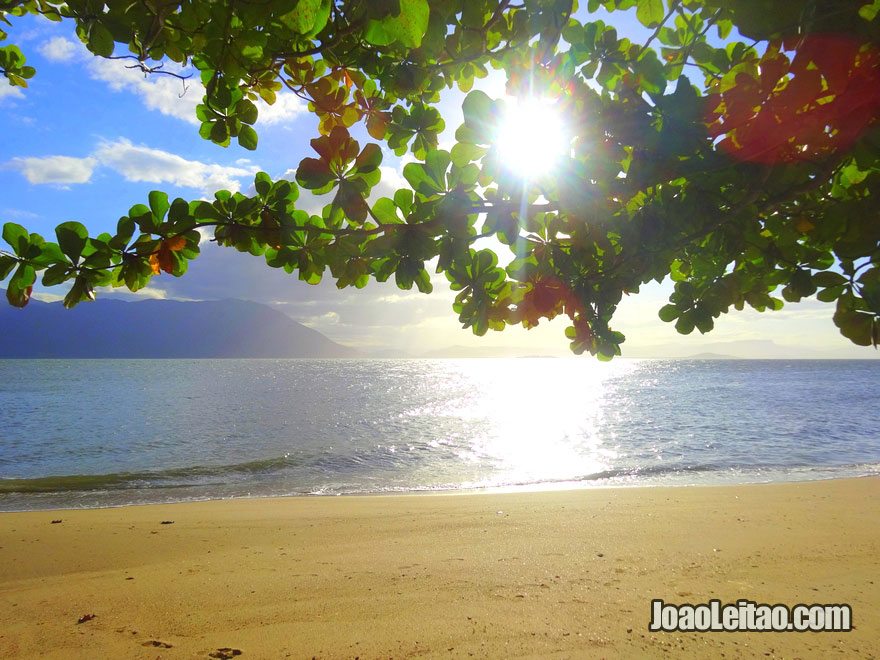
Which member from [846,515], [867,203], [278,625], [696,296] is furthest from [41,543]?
[846,515]

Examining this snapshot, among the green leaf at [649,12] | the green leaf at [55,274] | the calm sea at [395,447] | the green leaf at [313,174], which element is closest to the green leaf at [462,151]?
the green leaf at [313,174]

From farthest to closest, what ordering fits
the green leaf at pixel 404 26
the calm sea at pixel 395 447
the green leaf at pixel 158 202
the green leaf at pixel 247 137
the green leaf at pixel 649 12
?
the calm sea at pixel 395 447, the green leaf at pixel 247 137, the green leaf at pixel 649 12, the green leaf at pixel 158 202, the green leaf at pixel 404 26

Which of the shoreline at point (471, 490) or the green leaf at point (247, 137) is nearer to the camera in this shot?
the green leaf at point (247, 137)

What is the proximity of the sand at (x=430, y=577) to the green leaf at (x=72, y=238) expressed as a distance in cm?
325

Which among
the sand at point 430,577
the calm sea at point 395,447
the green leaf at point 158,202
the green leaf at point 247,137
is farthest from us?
the calm sea at point 395,447

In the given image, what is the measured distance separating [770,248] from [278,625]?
408 cm

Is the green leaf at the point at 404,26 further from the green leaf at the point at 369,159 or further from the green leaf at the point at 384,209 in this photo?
the green leaf at the point at 384,209

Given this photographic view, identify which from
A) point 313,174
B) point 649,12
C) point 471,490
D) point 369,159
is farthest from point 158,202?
point 471,490

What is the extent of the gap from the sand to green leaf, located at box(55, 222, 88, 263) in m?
3.25

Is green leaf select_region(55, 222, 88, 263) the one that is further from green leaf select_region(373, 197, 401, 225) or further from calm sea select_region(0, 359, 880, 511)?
calm sea select_region(0, 359, 880, 511)

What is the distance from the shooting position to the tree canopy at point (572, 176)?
1.06 m

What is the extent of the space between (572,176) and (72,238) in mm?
1173

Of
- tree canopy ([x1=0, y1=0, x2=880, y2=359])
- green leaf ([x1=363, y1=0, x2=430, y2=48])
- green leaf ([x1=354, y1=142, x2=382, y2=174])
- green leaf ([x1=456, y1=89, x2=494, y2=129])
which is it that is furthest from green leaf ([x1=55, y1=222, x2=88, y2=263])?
green leaf ([x1=456, y1=89, x2=494, y2=129])

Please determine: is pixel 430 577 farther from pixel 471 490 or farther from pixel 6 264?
pixel 471 490
